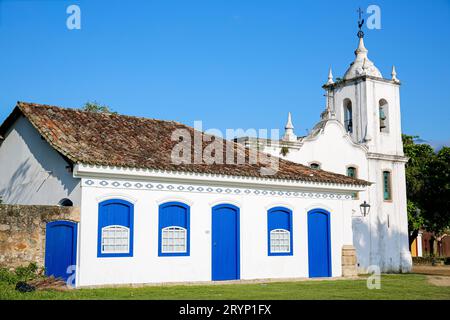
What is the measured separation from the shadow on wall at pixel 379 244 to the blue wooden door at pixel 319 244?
650 cm

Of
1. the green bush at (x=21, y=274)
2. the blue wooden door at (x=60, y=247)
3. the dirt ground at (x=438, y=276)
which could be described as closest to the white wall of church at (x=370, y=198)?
the dirt ground at (x=438, y=276)

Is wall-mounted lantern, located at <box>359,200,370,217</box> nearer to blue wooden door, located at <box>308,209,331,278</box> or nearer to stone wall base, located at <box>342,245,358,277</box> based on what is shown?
stone wall base, located at <box>342,245,358,277</box>

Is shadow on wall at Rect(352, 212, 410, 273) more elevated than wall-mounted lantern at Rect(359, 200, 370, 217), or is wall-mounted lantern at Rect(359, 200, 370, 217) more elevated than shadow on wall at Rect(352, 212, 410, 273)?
wall-mounted lantern at Rect(359, 200, 370, 217)

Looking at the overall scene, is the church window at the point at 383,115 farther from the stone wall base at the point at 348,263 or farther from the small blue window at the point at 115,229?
the small blue window at the point at 115,229

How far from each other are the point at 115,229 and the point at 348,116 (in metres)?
16.7

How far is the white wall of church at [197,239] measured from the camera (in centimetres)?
1617

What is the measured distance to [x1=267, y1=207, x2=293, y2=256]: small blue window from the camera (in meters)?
19.7

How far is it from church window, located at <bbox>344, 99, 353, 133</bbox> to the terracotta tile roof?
8.38 metres

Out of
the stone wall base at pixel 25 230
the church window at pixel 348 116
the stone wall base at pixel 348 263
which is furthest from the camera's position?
the church window at pixel 348 116

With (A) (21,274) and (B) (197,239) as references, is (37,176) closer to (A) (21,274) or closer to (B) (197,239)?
(A) (21,274)

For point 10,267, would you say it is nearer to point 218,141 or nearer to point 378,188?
point 218,141

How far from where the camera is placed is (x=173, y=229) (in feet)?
58.1

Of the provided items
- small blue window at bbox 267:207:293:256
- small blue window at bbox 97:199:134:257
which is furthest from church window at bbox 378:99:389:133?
small blue window at bbox 97:199:134:257

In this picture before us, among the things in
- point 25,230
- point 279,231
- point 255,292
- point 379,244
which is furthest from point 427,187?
point 25,230
